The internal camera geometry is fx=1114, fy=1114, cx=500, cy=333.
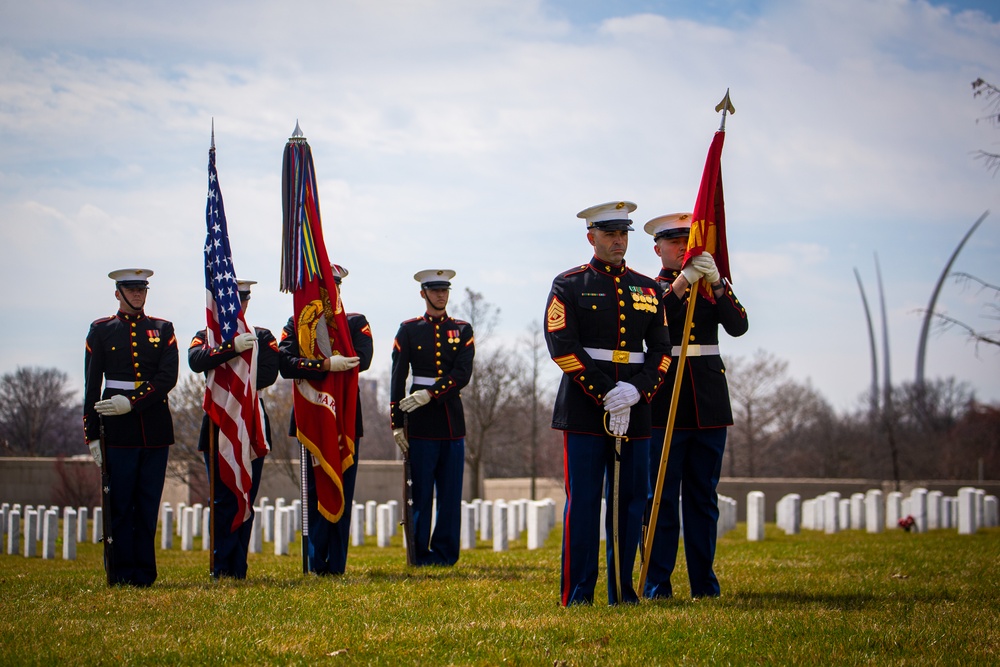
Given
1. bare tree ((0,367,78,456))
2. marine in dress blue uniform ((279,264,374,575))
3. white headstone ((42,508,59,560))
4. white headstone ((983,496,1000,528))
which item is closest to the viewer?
marine in dress blue uniform ((279,264,374,575))

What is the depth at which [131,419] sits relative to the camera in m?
9.05

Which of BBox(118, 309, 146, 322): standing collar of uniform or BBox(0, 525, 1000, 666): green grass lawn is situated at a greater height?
BBox(118, 309, 146, 322): standing collar of uniform

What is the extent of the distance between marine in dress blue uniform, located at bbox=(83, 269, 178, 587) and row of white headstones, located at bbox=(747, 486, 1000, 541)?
10653 millimetres

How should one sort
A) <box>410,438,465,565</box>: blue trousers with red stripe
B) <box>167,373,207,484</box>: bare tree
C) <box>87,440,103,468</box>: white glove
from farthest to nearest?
<box>167,373,207,484</box>: bare tree, <box>410,438,465,565</box>: blue trousers with red stripe, <box>87,440,103,468</box>: white glove

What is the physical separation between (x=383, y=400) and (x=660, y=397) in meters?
62.4

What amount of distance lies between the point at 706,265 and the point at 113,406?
4765 millimetres

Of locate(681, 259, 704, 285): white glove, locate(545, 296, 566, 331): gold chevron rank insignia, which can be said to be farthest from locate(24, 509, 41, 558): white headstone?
locate(681, 259, 704, 285): white glove

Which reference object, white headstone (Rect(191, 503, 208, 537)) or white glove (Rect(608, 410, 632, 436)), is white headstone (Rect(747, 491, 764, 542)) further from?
white glove (Rect(608, 410, 632, 436))

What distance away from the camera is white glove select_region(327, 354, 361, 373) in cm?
939

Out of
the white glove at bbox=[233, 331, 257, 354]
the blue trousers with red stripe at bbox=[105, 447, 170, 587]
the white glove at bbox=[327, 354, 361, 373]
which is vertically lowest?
the blue trousers with red stripe at bbox=[105, 447, 170, 587]

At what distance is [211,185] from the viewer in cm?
988

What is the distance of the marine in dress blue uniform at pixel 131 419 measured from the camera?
899cm

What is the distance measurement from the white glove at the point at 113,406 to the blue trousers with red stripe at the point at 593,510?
12.6ft

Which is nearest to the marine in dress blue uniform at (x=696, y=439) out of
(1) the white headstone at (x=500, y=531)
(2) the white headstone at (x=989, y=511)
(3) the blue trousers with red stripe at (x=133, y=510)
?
(3) the blue trousers with red stripe at (x=133, y=510)
